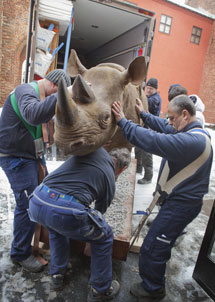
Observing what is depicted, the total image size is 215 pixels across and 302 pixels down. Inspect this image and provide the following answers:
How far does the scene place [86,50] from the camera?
1047 cm

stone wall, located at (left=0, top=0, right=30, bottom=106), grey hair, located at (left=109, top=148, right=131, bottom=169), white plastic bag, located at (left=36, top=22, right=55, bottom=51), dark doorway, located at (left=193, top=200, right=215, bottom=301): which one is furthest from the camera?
stone wall, located at (left=0, top=0, right=30, bottom=106)

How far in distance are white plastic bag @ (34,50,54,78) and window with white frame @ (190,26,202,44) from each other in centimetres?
1476

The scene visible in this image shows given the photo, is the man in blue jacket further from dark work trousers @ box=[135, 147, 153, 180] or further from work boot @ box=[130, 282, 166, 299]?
dark work trousers @ box=[135, 147, 153, 180]

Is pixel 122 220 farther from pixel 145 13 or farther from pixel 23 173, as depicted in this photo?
pixel 145 13

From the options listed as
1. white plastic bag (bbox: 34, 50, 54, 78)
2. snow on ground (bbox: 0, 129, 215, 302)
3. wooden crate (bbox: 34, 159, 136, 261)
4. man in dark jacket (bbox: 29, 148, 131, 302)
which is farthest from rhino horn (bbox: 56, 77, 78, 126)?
white plastic bag (bbox: 34, 50, 54, 78)

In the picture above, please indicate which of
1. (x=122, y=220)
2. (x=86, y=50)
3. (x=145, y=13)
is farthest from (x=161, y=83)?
(x=122, y=220)

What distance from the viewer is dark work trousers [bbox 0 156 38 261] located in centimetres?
229

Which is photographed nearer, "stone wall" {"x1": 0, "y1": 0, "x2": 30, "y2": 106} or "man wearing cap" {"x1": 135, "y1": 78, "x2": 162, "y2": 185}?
"man wearing cap" {"x1": 135, "y1": 78, "x2": 162, "y2": 185}

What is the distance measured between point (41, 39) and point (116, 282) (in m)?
4.66

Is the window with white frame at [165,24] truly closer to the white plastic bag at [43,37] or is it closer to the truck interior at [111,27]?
the truck interior at [111,27]

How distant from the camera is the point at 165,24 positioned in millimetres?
15219

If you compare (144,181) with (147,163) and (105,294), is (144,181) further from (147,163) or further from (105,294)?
(105,294)

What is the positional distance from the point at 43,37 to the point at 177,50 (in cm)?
1350

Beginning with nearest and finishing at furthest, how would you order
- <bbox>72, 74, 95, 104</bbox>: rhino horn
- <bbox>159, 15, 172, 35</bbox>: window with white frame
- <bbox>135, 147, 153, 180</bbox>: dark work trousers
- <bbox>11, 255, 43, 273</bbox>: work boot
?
<bbox>72, 74, 95, 104</bbox>: rhino horn → <bbox>11, 255, 43, 273</bbox>: work boot → <bbox>135, 147, 153, 180</bbox>: dark work trousers → <bbox>159, 15, 172, 35</bbox>: window with white frame
